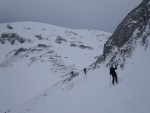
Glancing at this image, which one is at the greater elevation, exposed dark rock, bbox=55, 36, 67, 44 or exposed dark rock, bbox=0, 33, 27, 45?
exposed dark rock, bbox=0, 33, 27, 45

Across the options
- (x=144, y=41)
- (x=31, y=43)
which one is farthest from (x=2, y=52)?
(x=144, y=41)

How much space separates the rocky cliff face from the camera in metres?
22.8

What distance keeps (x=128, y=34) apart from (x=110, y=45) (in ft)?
16.7

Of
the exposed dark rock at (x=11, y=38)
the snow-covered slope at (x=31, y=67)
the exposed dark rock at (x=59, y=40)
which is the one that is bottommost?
the snow-covered slope at (x=31, y=67)

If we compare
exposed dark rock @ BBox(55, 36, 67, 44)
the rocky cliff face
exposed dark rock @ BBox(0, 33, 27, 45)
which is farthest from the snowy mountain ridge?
exposed dark rock @ BBox(0, 33, 27, 45)

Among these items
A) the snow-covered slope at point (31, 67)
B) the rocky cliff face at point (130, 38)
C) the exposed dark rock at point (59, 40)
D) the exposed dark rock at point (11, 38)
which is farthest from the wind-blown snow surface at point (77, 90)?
the exposed dark rock at point (59, 40)

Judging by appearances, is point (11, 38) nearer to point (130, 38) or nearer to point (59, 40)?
point (59, 40)

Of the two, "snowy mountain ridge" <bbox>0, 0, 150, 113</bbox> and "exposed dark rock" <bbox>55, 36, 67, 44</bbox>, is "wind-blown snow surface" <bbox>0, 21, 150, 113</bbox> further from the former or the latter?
"exposed dark rock" <bbox>55, 36, 67, 44</bbox>

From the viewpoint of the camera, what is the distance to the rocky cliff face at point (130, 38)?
74.9 ft

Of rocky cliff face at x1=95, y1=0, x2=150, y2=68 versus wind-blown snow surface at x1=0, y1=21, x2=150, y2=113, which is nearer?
wind-blown snow surface at x1=0, y1=21, x2=150, y2=113

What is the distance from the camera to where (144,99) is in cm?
1041

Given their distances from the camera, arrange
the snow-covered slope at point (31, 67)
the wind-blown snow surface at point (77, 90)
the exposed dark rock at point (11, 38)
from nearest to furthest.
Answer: the wind-blown snow surface at point (77, 90), the snow-covered slope at point (31, 67), the exposed dark rock at point (11, 38)

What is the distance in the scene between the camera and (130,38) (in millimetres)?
26578

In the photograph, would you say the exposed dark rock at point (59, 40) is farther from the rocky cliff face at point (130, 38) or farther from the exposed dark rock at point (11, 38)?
the rocky cliff face at point (130, 38)
